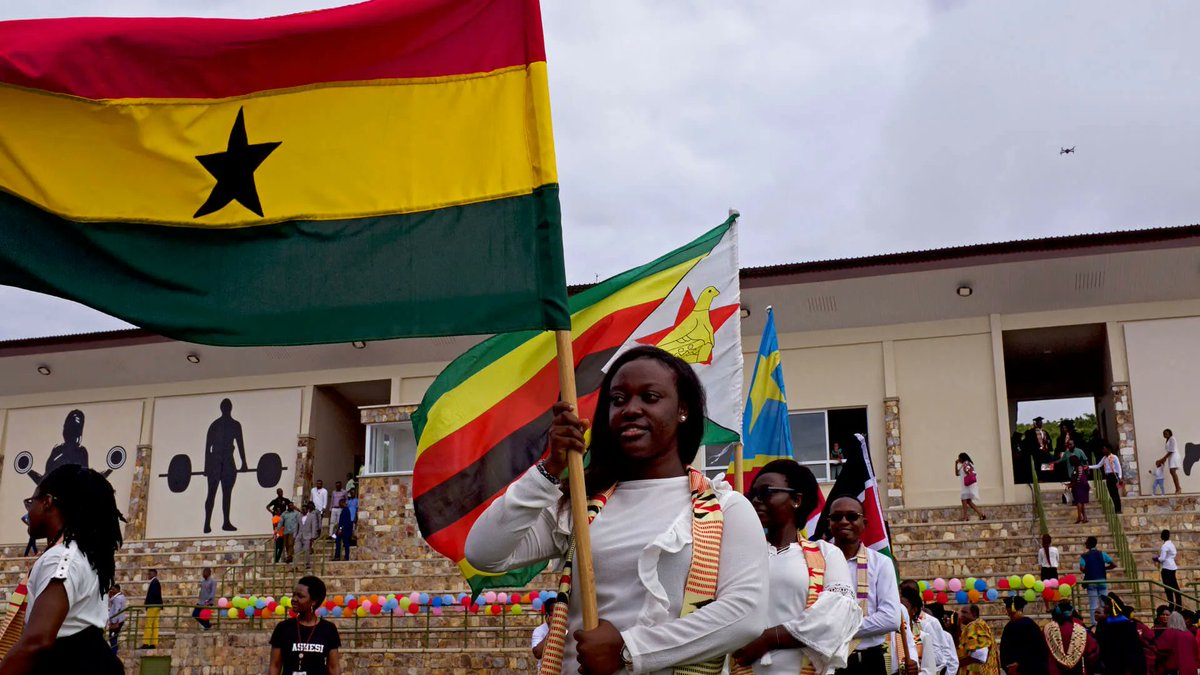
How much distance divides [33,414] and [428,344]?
12.4 m

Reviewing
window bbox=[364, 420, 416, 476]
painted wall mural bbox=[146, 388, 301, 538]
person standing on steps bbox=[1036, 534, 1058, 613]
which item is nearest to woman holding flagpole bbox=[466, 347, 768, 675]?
person standing on steps bbox=[1036, 534, 1058, 613]

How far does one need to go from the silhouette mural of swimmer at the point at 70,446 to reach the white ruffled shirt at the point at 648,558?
33.6 metres

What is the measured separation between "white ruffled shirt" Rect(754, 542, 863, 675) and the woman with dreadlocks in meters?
2.61

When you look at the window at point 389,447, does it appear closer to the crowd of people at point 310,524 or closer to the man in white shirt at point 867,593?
the crowd of people at point 310,524

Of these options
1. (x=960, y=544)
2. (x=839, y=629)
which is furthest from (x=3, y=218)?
(x=960, y=544)

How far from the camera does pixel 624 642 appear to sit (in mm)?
3182

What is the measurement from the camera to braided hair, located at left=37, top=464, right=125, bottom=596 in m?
4.94

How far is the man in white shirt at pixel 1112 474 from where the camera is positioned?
23422 millimetres

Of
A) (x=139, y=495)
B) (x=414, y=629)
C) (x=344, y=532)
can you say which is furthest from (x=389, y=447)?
(x=414, y=629)

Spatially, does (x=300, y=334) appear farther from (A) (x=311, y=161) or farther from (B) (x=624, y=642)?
(B) (x=624, y=642)

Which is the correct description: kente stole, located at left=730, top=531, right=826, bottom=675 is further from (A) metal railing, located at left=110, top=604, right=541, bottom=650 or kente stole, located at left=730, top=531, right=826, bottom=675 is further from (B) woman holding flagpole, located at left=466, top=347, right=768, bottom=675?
(A) metal railing, located at left=110, top=604, right=541, bottom=650

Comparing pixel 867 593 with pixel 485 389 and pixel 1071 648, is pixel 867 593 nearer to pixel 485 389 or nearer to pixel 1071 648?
pixel 485 389

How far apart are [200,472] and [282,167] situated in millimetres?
29749

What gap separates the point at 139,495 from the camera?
32656 mm
